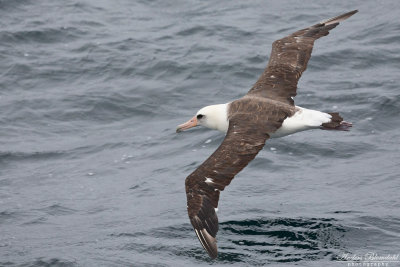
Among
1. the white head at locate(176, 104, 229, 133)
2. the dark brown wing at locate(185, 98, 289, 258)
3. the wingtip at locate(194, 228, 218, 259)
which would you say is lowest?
the wingtip at locate(194, 228, 218, 259)

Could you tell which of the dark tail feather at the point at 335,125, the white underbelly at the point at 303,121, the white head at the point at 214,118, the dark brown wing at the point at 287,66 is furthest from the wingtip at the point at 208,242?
the dark brown wing at the point at 287,66

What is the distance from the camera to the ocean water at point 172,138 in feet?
34.4

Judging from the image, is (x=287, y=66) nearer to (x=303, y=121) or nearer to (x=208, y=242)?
(x=303, y=121)

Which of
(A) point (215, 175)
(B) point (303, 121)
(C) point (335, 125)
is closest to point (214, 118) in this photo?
(B) point (303, 121)

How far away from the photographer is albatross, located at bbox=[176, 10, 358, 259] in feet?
30.3

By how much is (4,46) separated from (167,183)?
775cm

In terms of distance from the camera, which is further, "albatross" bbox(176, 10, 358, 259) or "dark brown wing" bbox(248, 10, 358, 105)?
"dark brown wing" bbox(248, 10, 358, 105)

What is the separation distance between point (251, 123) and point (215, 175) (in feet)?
4.70

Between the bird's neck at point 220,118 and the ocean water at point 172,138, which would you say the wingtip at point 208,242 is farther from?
the bird's neck at point 220,118

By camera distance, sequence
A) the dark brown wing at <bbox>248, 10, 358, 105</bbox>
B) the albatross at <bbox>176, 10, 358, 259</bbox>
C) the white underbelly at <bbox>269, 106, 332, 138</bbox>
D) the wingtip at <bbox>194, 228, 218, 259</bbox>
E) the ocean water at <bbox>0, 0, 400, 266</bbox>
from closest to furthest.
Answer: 1. the wingtip at <bbox>194, 228, 218, 259</bbox>
2. the albatross at <bbox>176, 10, 358, 259</bbox>
3. the ocean water at <bbox>0, 0, 400, 266</bbox>
4. the white underbelly at <bbox>269, 106, 332, 138</bbox>
5. the dark brown wing at <bbox>248, 10, 358, 105</bbox>

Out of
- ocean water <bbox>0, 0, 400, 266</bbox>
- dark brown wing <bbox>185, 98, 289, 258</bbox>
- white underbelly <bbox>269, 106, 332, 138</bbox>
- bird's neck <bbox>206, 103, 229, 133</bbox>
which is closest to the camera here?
dark brown wing <bbox>185, 98, 289, 258</bbox>

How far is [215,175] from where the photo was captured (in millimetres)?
9312

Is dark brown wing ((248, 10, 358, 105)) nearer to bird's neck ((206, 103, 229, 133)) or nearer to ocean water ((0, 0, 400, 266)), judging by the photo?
bird's neck ((206, 103, 229, 133))

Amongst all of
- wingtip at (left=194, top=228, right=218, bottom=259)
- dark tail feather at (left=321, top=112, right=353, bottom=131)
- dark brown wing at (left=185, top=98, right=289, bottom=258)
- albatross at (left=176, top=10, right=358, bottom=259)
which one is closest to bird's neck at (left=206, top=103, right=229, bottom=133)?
albatross at (left=176, top=10, right=358, bottom=259)
